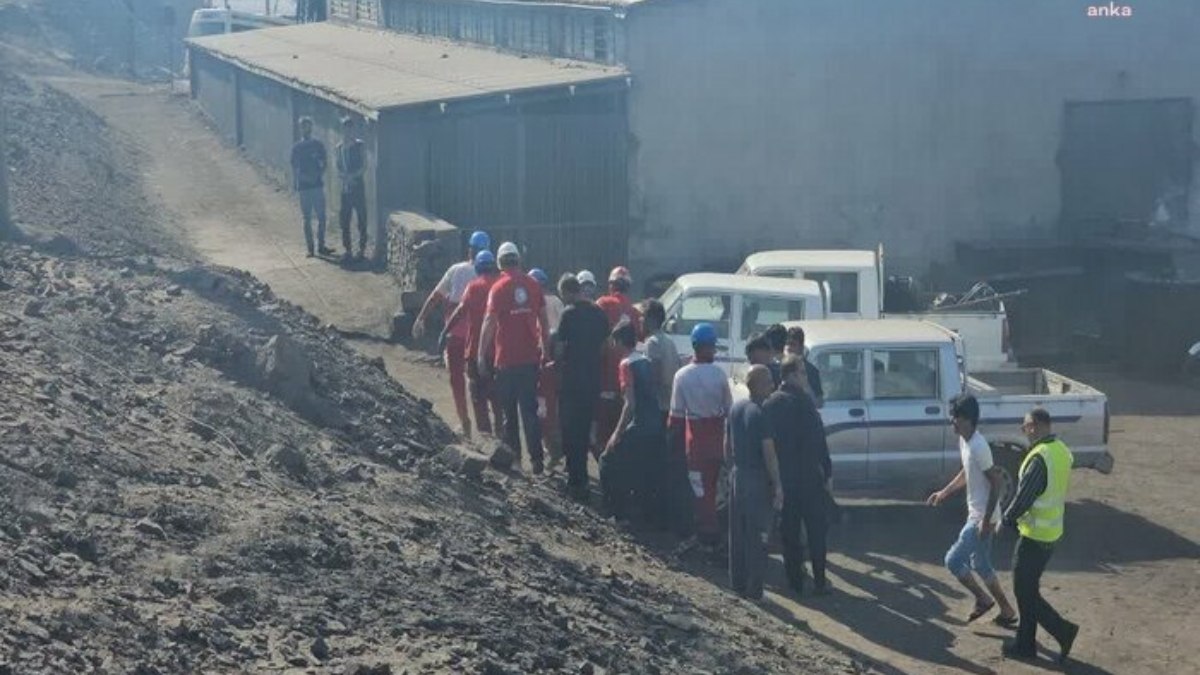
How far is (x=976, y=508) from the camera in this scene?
1259 centimetres

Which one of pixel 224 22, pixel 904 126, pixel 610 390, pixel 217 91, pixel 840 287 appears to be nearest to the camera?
pixel 610 390

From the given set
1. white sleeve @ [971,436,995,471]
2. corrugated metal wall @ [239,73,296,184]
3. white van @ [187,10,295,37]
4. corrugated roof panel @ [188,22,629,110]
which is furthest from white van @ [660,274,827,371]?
white van @ [187,10,295,37]

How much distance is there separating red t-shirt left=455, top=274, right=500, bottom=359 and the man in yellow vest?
547cm

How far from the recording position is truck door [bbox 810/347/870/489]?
15.6m

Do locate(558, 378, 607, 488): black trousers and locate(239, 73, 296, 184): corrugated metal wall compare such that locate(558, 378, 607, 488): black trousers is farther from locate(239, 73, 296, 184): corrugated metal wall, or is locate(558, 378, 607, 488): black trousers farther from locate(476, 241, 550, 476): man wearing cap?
locate(239, 73, 296, 184): corrugated metal wall

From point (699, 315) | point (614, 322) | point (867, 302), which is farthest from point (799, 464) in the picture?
point (867, 302)

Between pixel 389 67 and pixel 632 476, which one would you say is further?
pixel 389 67

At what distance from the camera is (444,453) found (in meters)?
13.6

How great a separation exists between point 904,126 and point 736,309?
9.64 meters

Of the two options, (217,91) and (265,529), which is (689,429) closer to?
(265,529)

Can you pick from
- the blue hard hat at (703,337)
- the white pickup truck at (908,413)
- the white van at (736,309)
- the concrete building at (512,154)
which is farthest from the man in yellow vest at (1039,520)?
the concrete building at (512,154)

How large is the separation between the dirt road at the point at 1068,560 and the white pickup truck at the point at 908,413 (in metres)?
0.50

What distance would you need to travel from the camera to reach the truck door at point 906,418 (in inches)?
614

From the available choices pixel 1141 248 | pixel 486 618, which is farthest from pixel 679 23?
pixel 486 618
